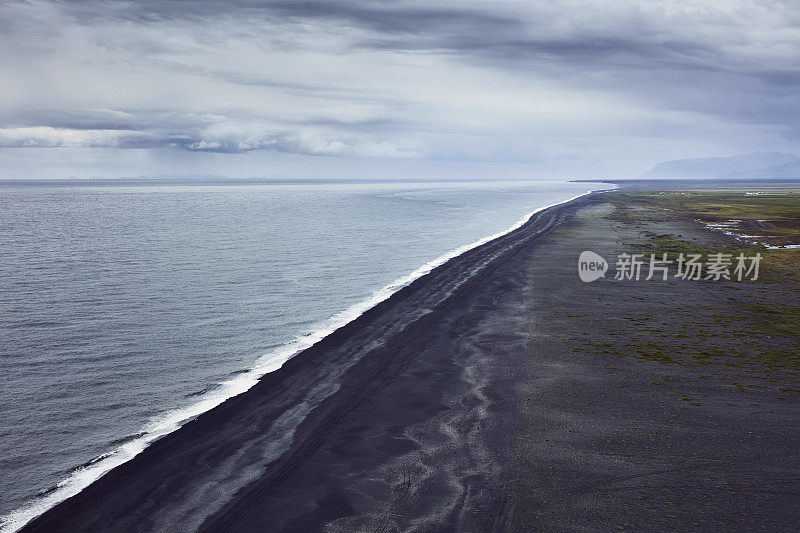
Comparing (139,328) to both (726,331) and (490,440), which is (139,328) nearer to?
(490,440)

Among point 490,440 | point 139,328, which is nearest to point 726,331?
point 490,440

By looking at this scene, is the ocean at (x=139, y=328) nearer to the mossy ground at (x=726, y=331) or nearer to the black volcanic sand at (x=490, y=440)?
the black volcanic sand at (x=490, y=440)

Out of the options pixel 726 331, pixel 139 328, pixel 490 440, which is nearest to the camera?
pixel 490 440

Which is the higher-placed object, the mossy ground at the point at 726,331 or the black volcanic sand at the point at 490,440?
the mossy ground at the point at 726,331

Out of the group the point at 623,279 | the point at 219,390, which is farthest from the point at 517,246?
the point at 219,390

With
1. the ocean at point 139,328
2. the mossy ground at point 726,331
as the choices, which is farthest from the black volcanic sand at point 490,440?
the ocean at point 139,328

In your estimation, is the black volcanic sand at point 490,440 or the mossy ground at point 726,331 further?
the mossy ground at point 726,331

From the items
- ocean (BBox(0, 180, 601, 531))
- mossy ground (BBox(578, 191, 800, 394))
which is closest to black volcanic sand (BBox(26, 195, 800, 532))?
mossy ground (BBox(578, 191, 800, 394))

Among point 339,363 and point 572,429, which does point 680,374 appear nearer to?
point 572,429

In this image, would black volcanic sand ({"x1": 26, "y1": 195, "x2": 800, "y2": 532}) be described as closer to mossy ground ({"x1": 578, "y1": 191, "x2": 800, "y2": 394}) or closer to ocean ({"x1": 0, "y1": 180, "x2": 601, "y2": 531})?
mossy ground ({"x1": 578, "y1": 191, "x2": 800, "y2": 394})
